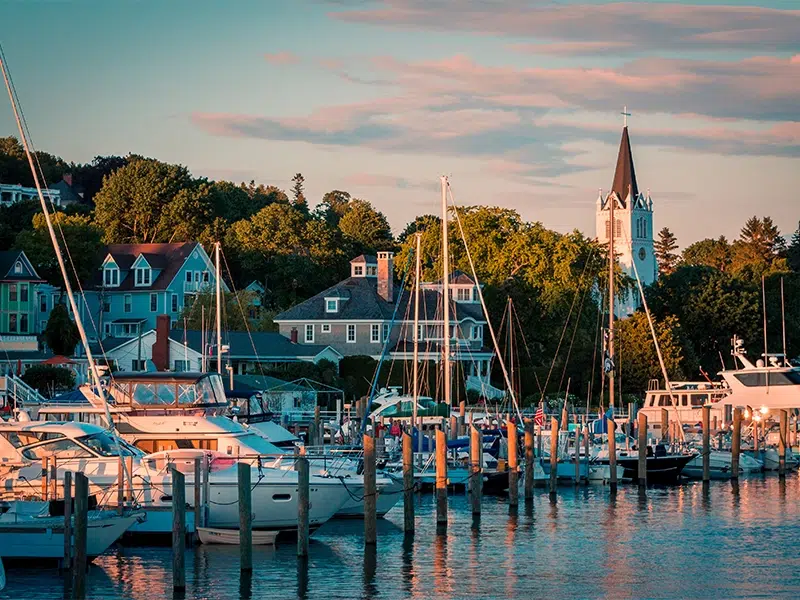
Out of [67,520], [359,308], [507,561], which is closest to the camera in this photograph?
[67,520]

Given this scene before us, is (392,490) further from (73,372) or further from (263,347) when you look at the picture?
(263,347)

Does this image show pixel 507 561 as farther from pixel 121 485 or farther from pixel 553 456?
pixel 553 456

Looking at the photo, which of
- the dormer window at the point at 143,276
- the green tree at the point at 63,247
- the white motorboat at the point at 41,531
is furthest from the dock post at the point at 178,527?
the dormer window at the point at 143,276

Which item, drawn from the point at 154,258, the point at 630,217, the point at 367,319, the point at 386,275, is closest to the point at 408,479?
the point at 367,319

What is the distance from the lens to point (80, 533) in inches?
1240

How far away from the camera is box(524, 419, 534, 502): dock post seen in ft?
162

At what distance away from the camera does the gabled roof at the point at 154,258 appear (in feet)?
373

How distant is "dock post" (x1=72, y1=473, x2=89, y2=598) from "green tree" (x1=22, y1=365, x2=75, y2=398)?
45732mm

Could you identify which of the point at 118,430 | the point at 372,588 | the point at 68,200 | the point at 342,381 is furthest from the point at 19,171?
the point at 372,588

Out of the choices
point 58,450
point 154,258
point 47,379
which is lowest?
point 58,450

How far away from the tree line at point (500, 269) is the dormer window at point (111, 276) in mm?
1402

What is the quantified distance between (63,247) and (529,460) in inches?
2734

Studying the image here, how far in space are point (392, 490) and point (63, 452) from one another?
457 inches

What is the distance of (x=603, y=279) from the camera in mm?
105125
